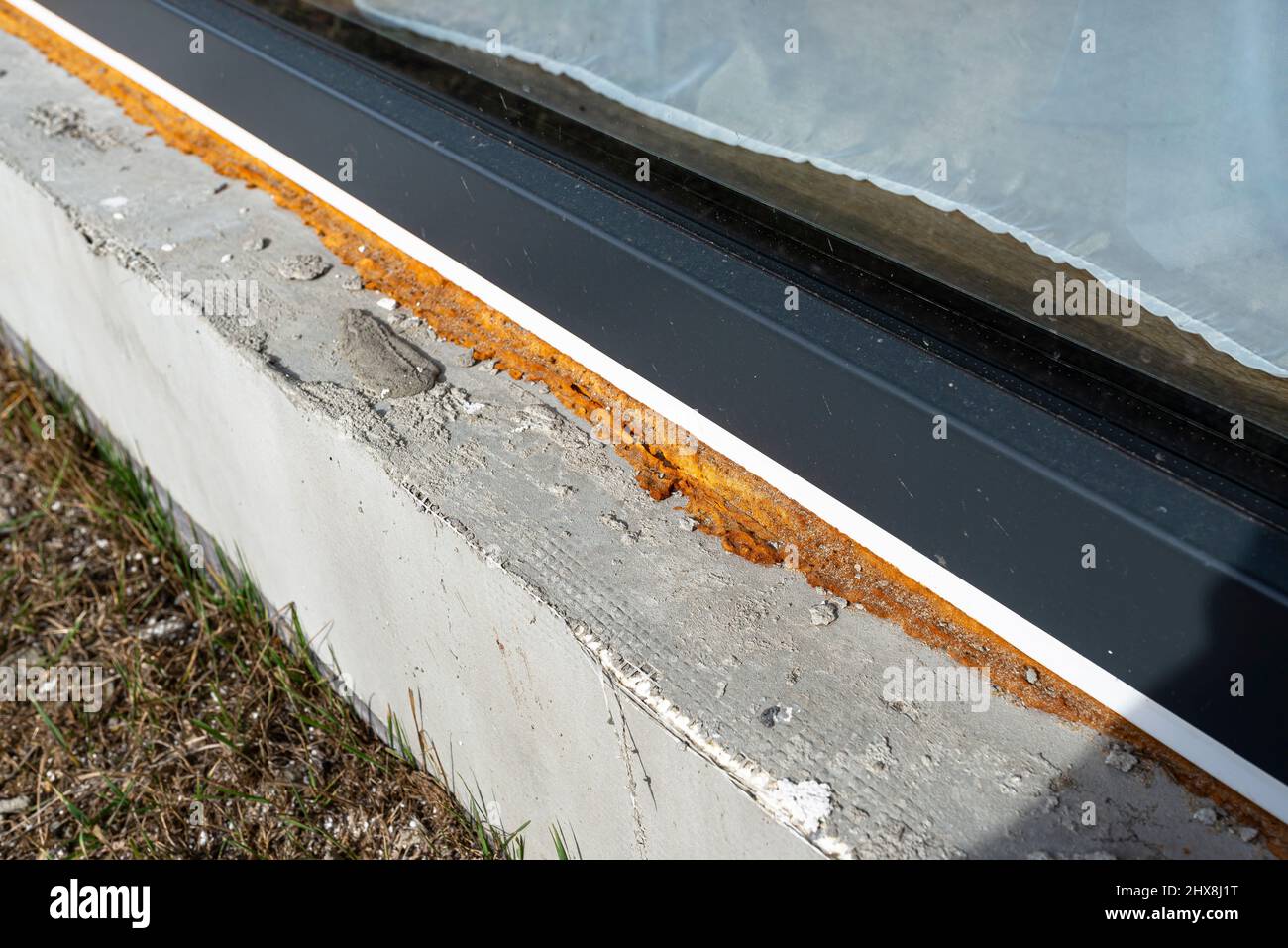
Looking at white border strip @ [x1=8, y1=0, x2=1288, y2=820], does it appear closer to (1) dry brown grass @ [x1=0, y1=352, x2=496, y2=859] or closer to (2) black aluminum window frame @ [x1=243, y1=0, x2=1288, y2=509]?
(2) black aluminum window frame @ [x1=243, y1=0, x2=1288, y2=509]

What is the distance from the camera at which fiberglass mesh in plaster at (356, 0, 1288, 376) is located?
1.16 m

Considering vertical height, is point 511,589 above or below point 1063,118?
below

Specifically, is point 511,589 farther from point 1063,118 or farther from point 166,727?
point 166,727

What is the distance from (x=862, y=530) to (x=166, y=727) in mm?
1486

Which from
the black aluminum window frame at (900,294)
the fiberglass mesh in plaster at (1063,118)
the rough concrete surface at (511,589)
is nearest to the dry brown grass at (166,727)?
the rough concrete surface at (511,589)

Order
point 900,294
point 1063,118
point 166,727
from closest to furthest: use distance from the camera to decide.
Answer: point 1063,118, point 900,294, point 166,727

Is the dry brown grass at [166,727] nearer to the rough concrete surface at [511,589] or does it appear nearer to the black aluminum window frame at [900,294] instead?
the rough concrete surface at [511,589]

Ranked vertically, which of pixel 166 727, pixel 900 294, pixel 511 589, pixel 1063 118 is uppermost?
pixel 1063 118

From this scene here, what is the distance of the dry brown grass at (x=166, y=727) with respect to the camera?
2.04 m

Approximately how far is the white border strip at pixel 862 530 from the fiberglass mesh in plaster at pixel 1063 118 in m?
0.40

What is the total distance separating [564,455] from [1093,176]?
83 centimetres

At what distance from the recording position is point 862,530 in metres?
1.55

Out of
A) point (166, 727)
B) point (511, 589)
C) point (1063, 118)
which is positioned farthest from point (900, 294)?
point (166, 727)

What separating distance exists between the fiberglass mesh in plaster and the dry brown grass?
1.28 metres
